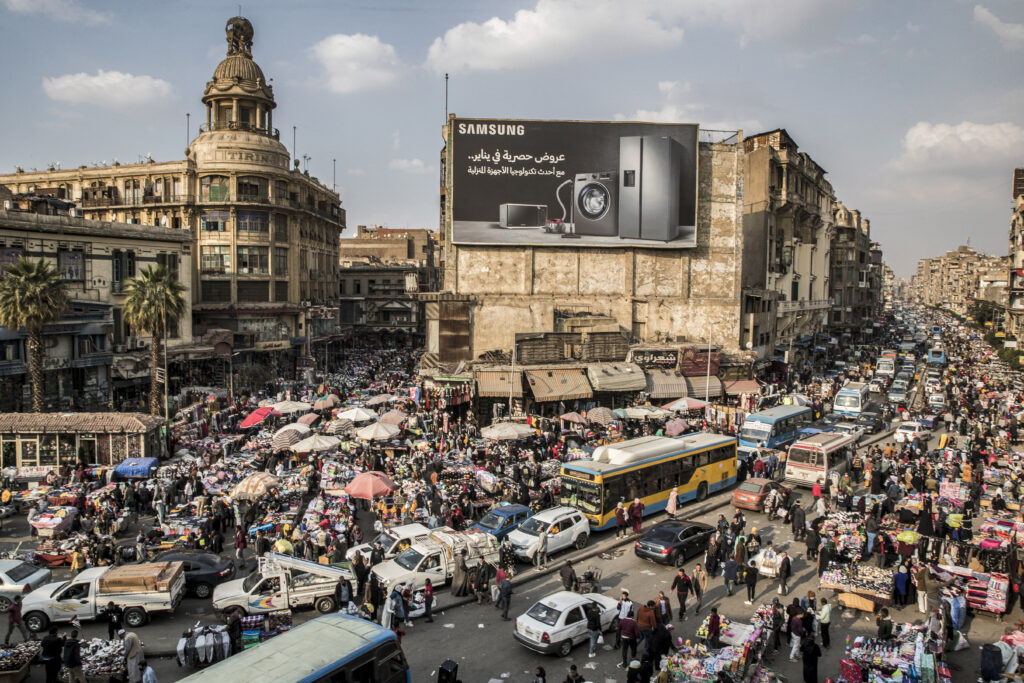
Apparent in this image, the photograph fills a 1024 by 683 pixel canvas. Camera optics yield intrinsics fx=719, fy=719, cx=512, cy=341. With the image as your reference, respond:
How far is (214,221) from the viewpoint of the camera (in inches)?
2244

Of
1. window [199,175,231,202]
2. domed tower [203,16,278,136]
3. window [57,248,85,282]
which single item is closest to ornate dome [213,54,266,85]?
domed tower [203,16,278,136]

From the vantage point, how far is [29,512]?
22.4 meters

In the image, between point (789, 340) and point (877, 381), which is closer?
point (877, 381)

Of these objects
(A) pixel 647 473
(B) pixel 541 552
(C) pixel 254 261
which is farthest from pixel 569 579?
(C) pixel 254 261

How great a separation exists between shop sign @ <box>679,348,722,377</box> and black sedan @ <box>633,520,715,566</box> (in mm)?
25745

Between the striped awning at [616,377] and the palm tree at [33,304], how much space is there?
27.3 m

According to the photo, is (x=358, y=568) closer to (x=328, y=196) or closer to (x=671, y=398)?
(x=671, y=398)

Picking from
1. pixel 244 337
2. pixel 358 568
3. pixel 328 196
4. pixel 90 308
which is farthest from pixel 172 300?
pixel 328 196

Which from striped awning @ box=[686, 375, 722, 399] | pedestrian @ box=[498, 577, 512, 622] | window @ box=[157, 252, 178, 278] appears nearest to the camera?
pedestrian @ box=[498, 577, 512, 622]

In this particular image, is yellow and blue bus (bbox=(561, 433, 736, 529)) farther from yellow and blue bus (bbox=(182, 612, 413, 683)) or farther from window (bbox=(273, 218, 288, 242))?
window (bbox=(273, 218, 288, 242))

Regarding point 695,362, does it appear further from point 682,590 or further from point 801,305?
point 682,590

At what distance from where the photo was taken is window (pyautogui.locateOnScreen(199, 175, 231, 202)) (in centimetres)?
5662

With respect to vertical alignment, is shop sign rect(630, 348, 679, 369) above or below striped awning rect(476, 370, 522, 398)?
above

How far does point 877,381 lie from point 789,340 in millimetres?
11683
